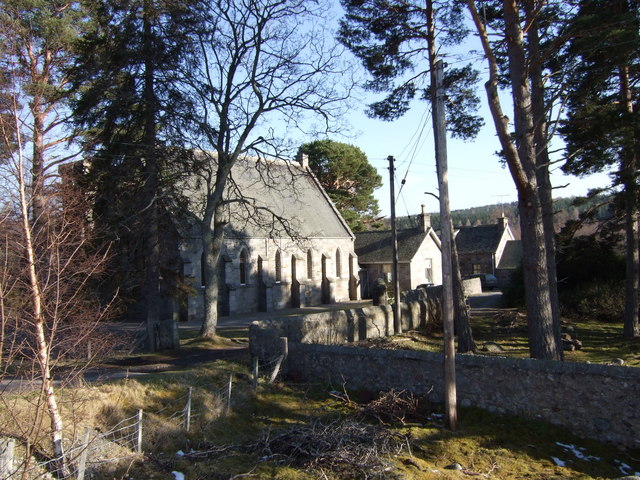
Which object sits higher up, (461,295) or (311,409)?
(461,295)

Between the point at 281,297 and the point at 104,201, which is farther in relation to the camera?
the point at 281,297

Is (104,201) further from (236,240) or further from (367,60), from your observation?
(236,240)

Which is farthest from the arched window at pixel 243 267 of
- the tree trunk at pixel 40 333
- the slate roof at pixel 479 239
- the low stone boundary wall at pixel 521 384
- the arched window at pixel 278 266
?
the slate roof at pixel 479 239

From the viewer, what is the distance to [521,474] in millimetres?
8469

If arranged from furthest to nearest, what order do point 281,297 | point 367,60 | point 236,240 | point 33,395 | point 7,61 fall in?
point 281,297
point 236,240
point 367,60
point 33,395
point 7,61

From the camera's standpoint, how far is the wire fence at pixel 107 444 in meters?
6.24

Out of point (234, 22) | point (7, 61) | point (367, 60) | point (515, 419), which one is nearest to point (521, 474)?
point (515, 419)

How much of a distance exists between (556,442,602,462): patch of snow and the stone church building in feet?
67.0

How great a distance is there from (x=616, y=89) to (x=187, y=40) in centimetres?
1582

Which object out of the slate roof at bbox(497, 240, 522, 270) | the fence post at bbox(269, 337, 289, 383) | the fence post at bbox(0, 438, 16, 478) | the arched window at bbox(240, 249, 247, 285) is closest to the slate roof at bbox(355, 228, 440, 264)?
the slate roof at bbox(497, 240, 522, 270)

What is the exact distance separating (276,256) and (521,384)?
2533 cm

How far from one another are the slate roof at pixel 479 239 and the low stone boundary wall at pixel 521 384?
144ft

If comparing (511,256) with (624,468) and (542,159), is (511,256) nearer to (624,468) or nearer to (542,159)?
(542,159)

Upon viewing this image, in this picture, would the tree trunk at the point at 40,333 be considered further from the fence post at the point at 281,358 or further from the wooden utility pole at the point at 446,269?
the wooden utility pole at the point at 446,269
